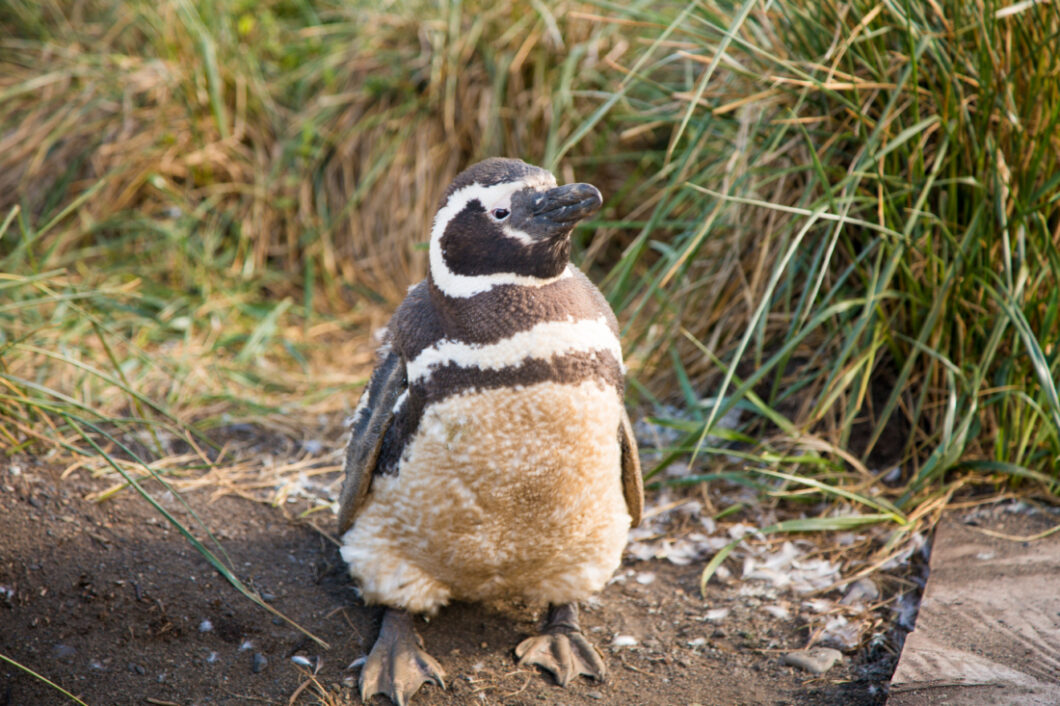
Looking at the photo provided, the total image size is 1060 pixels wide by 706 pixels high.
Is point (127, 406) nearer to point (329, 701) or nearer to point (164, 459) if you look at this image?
point (164, 459)

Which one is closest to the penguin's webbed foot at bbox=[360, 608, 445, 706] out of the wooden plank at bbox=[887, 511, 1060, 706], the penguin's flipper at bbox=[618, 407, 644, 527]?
the penguin's flipper at bbox=[618, 407, 644, 527]

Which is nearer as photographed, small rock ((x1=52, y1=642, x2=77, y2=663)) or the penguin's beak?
the penguin's beak

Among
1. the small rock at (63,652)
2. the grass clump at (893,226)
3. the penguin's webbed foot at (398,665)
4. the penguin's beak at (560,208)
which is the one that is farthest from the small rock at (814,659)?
the small rock at (63,652)

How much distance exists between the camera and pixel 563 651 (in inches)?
112

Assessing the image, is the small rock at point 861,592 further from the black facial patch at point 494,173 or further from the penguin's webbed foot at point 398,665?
the black facial patch at point 494,173

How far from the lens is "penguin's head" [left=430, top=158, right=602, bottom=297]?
2424mm

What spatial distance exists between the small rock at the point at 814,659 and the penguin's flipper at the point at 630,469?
0.62 metres

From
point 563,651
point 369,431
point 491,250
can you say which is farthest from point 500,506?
point 491,250

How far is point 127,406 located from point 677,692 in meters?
2.58

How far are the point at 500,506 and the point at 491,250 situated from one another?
681 millimetres

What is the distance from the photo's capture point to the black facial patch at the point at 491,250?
8.09 feet

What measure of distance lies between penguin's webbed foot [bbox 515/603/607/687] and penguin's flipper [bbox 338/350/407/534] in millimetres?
660

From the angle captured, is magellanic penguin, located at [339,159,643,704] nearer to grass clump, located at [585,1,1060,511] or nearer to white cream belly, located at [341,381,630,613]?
white cream belly, located at [341,381,630,613]

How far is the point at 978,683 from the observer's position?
7.91ft
